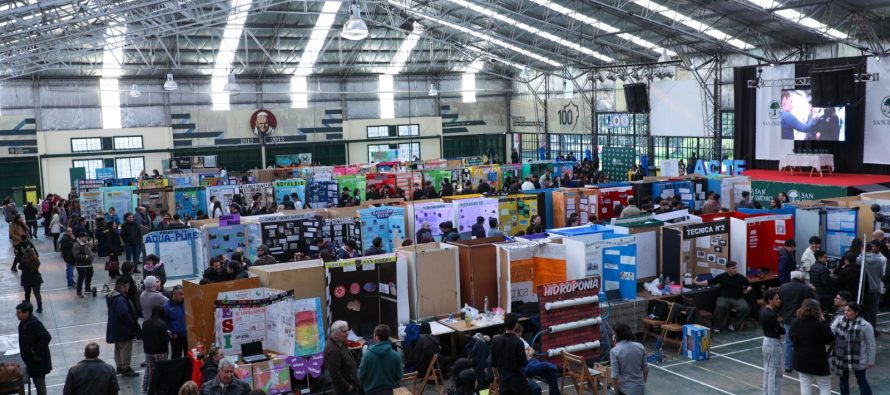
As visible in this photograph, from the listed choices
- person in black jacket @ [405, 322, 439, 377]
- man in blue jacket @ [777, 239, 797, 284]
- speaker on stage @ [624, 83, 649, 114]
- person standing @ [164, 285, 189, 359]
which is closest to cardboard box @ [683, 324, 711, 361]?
man in blue jacket @ [777, 239, 797, 284]

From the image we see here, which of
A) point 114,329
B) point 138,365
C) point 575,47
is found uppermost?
point 575,47

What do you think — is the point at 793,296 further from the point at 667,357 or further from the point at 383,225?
the point at 383,225

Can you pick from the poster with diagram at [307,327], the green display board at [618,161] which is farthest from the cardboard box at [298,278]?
the green display board at [618,161]

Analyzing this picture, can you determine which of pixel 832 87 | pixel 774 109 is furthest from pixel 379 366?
pixel 774 109

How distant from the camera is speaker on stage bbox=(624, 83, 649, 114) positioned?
2934 centimetres

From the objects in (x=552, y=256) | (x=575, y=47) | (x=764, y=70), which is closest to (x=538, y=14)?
(x=575, y=47)

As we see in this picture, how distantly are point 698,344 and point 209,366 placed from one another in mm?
6150

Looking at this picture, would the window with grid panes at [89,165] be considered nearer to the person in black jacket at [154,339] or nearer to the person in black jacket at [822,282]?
the person in black jacket at [154,339]

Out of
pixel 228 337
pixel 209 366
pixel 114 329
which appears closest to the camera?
pixel 209 366

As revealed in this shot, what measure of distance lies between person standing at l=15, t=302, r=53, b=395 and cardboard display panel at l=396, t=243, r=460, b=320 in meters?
4.24

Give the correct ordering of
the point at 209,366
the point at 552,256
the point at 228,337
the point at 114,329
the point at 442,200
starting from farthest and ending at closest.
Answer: the point at 442,200 → the point at 552,256 → the point at 114,329 → the point at 228,337 → the point at 209,366

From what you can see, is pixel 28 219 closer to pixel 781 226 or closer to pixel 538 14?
pixel 538 14

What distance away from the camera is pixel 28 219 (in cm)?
2309

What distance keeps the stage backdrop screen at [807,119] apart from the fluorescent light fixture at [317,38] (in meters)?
15.5
